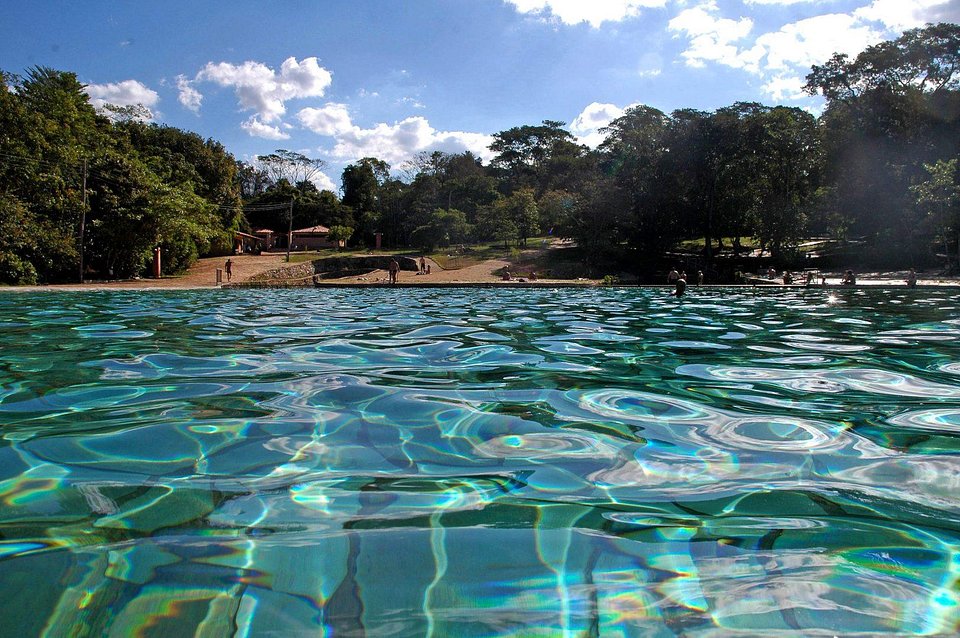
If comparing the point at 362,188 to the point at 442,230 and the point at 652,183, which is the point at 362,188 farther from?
the point at 652,183

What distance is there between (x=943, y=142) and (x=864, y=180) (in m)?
4.50

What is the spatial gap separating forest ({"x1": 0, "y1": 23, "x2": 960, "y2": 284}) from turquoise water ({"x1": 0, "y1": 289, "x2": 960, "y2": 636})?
23.9 meters

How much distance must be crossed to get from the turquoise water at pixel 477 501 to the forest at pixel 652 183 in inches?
943

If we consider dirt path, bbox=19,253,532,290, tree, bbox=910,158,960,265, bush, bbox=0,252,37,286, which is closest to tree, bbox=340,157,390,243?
dirt path, bbox=19,253,532,290

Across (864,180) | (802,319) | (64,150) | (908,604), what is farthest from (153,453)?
(864,180)

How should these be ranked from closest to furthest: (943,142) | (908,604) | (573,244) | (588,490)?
(908,604)
(588,490)
(943,142)
(573,244)

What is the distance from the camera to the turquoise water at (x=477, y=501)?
110cm

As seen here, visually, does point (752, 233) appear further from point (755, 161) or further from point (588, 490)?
point (588, 490)

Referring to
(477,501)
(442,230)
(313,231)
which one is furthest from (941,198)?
(313,231)

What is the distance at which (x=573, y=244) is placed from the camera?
4212cm

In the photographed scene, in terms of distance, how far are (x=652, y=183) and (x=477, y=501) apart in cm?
3603

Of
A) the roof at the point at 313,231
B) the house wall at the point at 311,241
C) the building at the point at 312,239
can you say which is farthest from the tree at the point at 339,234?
the house wall at the point at 311,241

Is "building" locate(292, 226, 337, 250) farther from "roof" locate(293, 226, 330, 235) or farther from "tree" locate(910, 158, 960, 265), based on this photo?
"tree" locate(910, 158, 960, 265)

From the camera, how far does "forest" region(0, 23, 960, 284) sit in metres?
23.5
